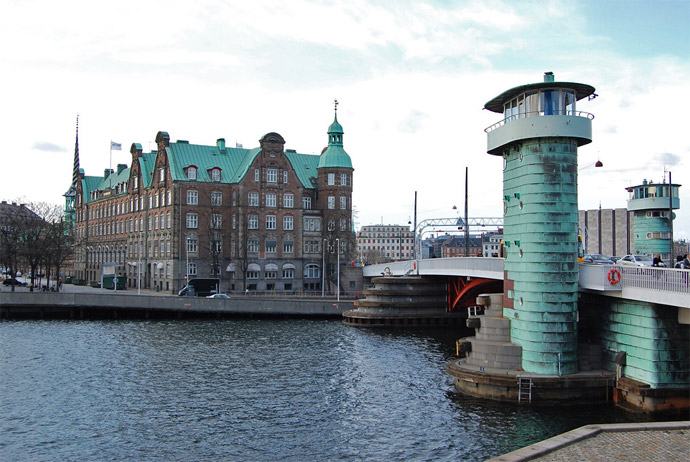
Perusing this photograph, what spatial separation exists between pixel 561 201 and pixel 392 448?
1677cm

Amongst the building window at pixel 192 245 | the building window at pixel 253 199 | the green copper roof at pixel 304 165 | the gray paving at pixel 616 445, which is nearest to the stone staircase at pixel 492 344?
the gray paving at pixel 616 445

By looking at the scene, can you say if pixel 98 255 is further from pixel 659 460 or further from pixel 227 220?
pixel 659 460

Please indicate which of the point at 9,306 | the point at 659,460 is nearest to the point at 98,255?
the point at 9,306

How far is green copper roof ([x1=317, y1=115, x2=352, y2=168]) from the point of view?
107 metres

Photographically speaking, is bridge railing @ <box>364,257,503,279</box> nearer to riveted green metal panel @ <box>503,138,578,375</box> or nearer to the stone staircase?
the stone staircase

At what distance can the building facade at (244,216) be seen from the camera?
4028 inches

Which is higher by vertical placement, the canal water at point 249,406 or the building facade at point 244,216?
the building facade at point 244,216

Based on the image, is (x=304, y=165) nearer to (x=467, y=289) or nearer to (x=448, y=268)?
(x=448, y=268)

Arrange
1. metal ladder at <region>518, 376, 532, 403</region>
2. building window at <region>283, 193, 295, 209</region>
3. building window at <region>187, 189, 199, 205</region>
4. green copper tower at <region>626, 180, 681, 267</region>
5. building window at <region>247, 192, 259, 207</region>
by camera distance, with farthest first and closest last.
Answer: building window at <region>283, 193, 295, 209</region>, building window at <region>247, 192, 259, 207</region>, building window at <region>187, 189, 199, 205</region>, green copper tower at <region>626, 180, 681, 267</region>, metal ladder at <region>518, 376, 532, 403</region>

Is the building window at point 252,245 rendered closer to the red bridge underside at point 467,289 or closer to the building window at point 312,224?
the building window at point 312,224

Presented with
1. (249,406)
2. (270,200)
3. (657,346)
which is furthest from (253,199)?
(657,346)

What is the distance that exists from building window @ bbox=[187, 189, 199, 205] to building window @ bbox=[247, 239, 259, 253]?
33.5 feet

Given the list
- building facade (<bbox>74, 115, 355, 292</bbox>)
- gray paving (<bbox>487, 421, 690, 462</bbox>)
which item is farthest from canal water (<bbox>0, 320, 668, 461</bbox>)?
building facade (<bbox>74, 115, 355, 292</bbox>)

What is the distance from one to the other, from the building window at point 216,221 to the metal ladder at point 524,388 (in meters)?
73.3
